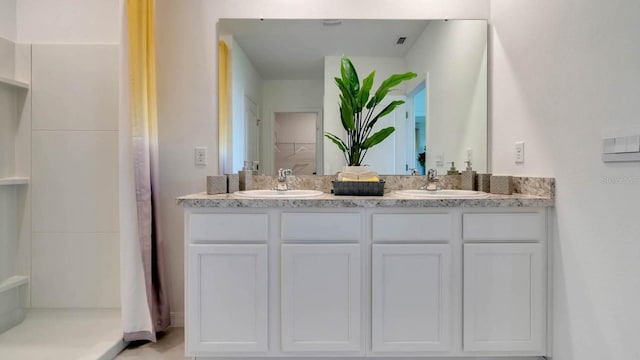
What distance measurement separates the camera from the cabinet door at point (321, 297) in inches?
62.4

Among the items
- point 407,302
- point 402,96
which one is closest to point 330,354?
point 407,302

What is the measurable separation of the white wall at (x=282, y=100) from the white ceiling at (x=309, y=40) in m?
0.06

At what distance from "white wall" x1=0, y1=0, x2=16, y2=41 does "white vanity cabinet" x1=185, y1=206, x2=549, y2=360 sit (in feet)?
5.63

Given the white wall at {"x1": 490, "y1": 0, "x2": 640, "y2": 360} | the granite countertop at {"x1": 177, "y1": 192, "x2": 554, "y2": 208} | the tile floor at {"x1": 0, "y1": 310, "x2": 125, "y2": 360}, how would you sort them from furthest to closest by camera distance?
the tile floor at {"x1": 0, "y1": 310, "x2": 125, "y2": 360} < the granite countertop at {"x1": 177, "y1": 192, "x2": 554, "y2": 208} < the white wall at {"x1": 490, "y1": 0, "x2": 640, "y2": 360}

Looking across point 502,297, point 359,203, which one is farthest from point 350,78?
point 502,297

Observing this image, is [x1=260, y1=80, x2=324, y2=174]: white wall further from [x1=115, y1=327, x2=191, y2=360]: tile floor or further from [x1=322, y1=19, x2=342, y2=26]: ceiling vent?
[x1=115, y1=327, x2=191, y2=360]: tile floor

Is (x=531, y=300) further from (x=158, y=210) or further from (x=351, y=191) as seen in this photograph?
(x=158, y=210)

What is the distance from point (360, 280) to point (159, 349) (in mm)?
1160

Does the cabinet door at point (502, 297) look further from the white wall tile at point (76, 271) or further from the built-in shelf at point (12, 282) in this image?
the built-in shelf at point (12, 282)

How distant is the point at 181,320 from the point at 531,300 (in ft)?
6.25

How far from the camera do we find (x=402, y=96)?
2166mm

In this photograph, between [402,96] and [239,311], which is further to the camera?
[402,96]

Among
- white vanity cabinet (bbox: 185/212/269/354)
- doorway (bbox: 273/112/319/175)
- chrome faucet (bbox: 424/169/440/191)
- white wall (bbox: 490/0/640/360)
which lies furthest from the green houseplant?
white vanity cabinet (bbox: 185/212/269/354)

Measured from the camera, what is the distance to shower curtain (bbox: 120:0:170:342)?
1.80 meters
